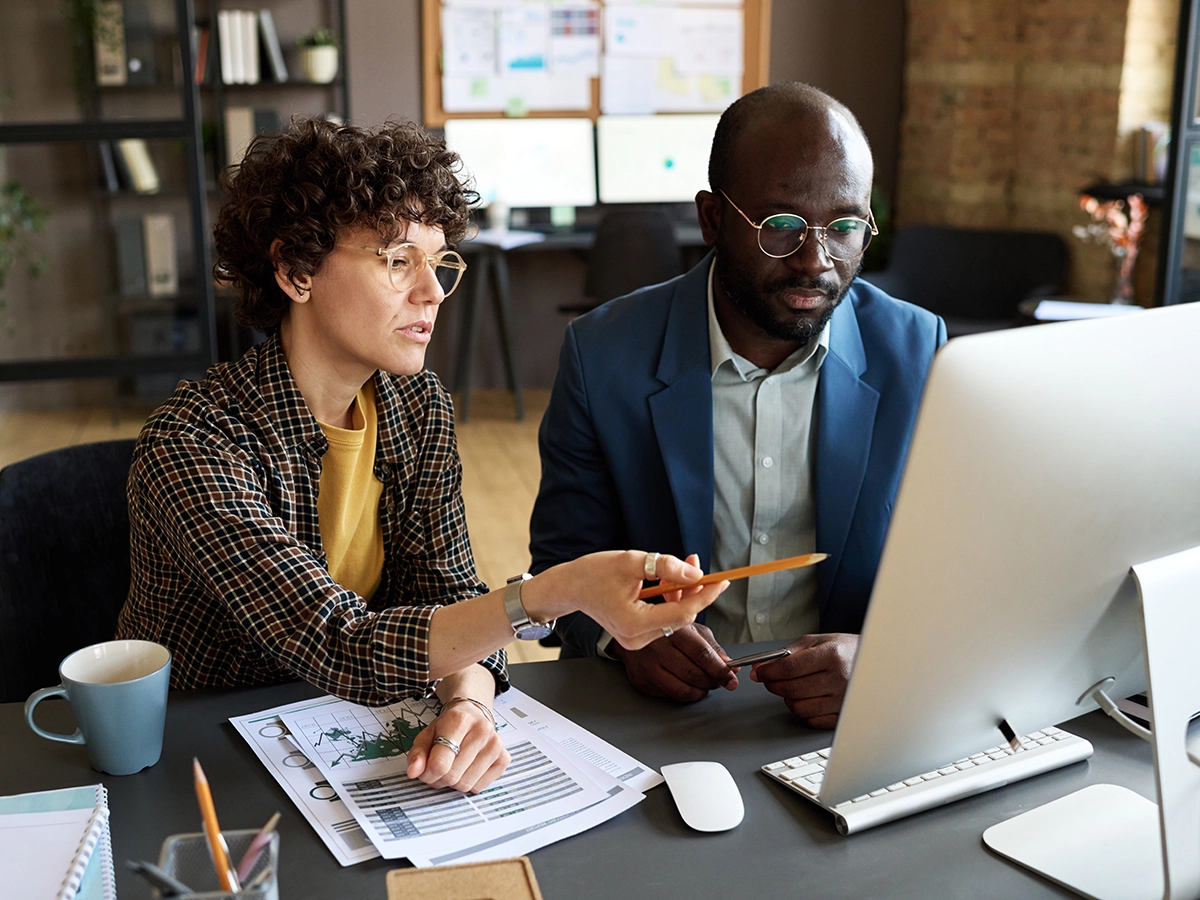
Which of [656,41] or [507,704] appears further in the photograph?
[656,41]

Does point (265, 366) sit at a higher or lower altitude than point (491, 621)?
higher

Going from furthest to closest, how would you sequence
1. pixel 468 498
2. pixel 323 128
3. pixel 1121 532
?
pixel 468 498, pixel 323 128, pixel 1121 532

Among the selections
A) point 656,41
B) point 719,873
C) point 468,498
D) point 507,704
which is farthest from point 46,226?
point 719,873

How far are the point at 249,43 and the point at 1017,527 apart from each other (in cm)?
501

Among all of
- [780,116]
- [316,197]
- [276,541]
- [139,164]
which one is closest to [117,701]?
[276,541]

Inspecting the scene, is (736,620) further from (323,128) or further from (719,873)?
(323,128)

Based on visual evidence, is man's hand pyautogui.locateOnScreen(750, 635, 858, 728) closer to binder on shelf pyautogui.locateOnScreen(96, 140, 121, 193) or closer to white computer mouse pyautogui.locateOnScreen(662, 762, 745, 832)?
white computer mouse pyautogui.locateOnScreen(662, 762, 745, 832)

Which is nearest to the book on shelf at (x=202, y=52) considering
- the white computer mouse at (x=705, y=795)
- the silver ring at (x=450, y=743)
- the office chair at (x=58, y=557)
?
the office chair at (x=58, y=557)

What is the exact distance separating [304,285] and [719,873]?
2.51ft

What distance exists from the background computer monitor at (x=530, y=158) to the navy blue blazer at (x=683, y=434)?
409cm

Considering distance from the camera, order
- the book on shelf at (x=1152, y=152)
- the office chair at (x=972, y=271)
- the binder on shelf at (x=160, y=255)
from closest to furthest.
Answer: the binder on shelf at (x=160, y=255) → the book on shelf at (x=1152, y=152) → the office chair at (x=972, y=271)

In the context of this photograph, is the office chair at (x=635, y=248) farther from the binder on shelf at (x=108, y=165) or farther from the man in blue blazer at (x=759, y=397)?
the man in blue blazer at (x=759, y=397)

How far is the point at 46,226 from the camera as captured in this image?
12.9ft

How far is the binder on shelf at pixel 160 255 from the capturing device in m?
3.98
